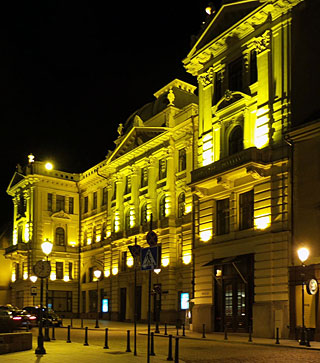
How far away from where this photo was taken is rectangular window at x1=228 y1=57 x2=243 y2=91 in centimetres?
3371

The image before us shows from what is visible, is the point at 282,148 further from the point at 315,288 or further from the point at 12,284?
the point at 12,284

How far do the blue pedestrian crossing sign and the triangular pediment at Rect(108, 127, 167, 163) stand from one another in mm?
33261

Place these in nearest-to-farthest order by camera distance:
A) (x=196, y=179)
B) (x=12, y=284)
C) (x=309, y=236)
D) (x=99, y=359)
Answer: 1. (x=99, y=359)
2. (x=309, y=236)
3. (x=196, y=179)
4. (x=12, y=284)

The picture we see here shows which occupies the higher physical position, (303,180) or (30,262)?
(303,180)

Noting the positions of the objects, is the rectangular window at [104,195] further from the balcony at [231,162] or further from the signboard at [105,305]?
the balcony at [231,162]

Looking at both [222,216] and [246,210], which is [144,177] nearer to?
[222,216]

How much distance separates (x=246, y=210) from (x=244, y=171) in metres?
2.47

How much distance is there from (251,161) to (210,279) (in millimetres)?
8228

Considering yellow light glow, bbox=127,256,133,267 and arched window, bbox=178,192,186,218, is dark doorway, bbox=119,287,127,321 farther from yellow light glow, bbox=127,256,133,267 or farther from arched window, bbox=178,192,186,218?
arched window, bbox=178,192,186,218

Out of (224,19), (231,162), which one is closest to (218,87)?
(224,19)

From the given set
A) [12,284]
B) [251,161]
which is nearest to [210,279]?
[251,161]

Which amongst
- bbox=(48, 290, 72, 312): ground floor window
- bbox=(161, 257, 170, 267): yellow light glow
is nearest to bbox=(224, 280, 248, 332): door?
bbox=(161, 257, 170, 267): yellow light glow

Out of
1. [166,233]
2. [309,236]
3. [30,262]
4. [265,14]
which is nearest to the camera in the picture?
[309,236]

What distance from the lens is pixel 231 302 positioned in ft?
104
